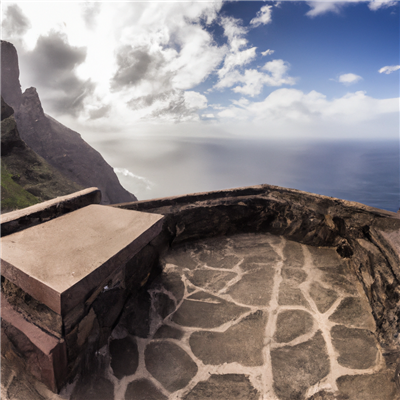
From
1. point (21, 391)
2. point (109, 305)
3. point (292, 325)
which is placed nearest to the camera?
point (21, 391)

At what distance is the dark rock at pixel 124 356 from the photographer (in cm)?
195

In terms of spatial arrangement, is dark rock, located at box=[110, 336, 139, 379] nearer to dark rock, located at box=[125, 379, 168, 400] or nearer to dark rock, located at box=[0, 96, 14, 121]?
dark rock, located at box=[125, 379, 168, 400]

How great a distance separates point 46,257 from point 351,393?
90.4 inches

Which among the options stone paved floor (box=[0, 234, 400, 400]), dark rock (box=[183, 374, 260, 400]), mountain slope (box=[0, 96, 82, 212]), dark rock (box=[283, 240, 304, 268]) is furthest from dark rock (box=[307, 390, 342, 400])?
mountain slope (box=[0, 96, 82, 212])

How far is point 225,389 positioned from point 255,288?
3.69ft

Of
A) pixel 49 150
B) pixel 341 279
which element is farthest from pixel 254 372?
pixel 49 150

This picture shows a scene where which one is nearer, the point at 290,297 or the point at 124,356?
the point at 124,356

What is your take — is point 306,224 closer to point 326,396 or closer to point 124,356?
point 326,396

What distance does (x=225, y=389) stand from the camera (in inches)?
72.4

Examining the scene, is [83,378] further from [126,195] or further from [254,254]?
[126,195]

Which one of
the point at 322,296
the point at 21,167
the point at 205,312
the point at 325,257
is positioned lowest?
the point at 205,312

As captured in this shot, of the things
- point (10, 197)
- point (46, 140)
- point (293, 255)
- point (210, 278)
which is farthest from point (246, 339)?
point (46, 140)

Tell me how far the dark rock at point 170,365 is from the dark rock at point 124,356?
10cm

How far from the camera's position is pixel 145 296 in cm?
266
